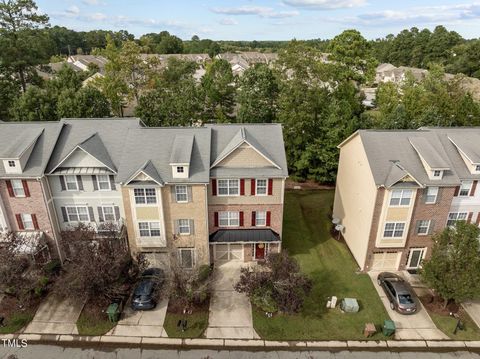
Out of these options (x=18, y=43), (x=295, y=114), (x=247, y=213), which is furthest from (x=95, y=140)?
(x=18, y=43)

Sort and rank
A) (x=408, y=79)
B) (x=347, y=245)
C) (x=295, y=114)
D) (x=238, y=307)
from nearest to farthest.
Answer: (x=238, y=307)
(x=347, y=245)
(x=295, y=114)
(x=408, y=79)

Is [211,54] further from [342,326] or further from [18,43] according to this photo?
[342,326]

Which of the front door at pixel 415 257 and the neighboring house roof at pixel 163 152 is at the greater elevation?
the neighboring house roof at pixel 163 152

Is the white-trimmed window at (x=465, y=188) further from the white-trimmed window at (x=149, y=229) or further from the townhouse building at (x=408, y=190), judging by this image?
the white-trimmed window at (x=149, y=229)

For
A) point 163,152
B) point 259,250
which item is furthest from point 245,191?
point 163,152

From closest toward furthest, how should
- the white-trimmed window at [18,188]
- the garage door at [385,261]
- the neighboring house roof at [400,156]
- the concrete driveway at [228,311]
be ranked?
the concrete driveway at [228,311], the neighboring house roof at [400,156], the white-trimmed window at [18,188], the garage door at [385,261]

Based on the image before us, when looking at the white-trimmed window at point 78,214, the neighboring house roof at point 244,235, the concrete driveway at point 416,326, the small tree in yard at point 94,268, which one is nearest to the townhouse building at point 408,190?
the concrete driveway at point 416,326
